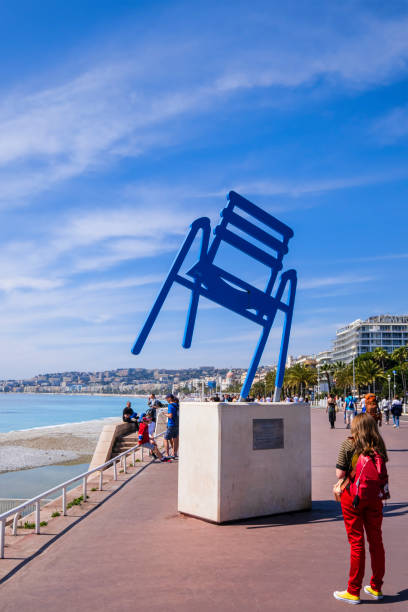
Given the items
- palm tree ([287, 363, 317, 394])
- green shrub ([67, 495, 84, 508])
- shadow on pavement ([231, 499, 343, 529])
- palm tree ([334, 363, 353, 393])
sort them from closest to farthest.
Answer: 1. shadow on pavement ([231, 499, 343, 529])
2. green shrub ([67, 495, 84, 508])
3. palm tree ([287, 363, 317, 394])
4. palm tree ([334, 363, 353, 393])

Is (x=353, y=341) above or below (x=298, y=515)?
above

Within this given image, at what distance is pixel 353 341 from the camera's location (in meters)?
165

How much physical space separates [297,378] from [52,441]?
68.6 metres

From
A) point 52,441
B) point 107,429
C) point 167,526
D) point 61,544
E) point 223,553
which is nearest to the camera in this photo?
point 223,553

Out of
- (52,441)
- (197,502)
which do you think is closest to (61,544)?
(197,502)

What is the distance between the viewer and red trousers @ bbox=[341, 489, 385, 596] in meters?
4.41

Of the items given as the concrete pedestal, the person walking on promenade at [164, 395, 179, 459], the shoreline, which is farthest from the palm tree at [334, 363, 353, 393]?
the concrete pedestal

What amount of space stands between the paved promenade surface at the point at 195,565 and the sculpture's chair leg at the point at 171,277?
2420 mm

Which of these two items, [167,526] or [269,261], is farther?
[269,261]

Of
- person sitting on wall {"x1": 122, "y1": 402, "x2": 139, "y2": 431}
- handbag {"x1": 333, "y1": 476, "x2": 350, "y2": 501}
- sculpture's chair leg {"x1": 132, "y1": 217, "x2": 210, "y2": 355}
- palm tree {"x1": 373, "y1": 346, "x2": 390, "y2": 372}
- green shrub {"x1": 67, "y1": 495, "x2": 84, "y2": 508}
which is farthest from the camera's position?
palm tree {"x1": 373, "y1": 346, "x2": 390, "y2": 372}

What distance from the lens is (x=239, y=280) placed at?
Answer: 8.47 m

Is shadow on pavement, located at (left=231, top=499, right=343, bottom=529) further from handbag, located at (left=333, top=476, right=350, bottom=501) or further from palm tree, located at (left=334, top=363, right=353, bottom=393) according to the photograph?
palm tree, located at (left=334, top=363, right=353, bottom=393)

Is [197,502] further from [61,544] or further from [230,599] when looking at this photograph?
[230,599]

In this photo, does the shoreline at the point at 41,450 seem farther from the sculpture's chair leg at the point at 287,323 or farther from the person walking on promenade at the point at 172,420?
the sculpture's chair leg at the point at 287,323
